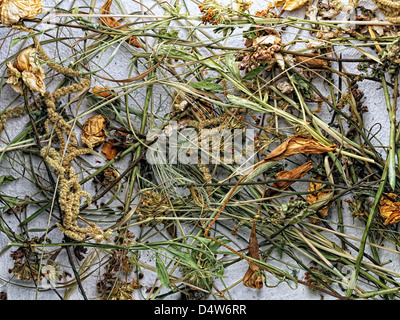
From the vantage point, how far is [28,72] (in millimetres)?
852

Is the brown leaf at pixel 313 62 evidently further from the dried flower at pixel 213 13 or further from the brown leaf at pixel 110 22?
the brown leaf at pixel 110 22

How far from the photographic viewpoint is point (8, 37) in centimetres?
92

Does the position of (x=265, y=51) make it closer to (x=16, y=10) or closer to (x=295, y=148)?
(x=295, y=148)

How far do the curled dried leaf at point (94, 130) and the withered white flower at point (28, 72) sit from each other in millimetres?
128

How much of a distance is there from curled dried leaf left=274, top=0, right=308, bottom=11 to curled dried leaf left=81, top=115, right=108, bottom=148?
1.79 ft

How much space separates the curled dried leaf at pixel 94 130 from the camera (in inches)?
35.6

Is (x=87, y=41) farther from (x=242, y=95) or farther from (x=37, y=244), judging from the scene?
(x=37, y=244)

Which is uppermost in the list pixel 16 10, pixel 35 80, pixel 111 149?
pixel 16 10

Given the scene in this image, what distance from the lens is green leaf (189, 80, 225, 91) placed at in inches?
32.7

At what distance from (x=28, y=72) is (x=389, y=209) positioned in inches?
36.3

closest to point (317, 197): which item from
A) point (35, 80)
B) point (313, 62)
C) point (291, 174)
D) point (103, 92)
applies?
point (291, 174)

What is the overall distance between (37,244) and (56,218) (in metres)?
0.08

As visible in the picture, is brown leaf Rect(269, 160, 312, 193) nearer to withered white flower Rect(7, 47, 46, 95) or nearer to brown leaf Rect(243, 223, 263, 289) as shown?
brown leaf Rect(243, 223, 263, 289)
